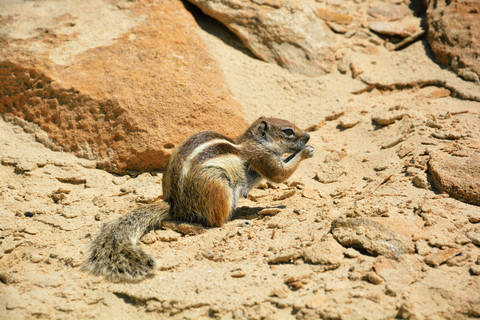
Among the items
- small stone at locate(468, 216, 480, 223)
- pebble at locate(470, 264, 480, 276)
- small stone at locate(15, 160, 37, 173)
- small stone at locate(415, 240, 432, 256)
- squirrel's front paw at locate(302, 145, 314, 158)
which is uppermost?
small stone at locate(468, 216, 480, 223)

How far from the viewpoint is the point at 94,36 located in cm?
620

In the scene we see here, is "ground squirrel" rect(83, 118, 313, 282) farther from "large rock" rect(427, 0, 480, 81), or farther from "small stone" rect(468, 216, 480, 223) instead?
"large rock" rect(427, 0, 480, 81)

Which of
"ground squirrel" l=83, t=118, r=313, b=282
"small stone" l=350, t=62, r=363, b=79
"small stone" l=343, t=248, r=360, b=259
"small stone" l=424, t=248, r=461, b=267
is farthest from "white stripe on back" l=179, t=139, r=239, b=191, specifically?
"small stone" l=350, t=62, r=363, b=79

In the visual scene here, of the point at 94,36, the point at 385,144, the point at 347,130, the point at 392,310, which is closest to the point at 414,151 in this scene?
the point at 385,144

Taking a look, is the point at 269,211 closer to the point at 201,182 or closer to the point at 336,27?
the point at 201,182

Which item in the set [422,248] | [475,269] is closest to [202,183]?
[422,248]

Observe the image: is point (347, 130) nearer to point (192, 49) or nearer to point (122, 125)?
point (192, 49)

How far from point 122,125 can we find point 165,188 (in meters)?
1.35

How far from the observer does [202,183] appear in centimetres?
453

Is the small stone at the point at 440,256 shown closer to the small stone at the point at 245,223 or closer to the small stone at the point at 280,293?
the small stone at the point at 280,293

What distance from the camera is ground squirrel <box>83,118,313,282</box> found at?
12.8ft

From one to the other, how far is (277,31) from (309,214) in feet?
11.3

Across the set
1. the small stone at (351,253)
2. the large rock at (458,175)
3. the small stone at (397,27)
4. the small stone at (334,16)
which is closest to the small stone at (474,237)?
the large rock at (458,175)

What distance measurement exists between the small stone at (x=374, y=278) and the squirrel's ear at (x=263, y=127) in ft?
7.57
